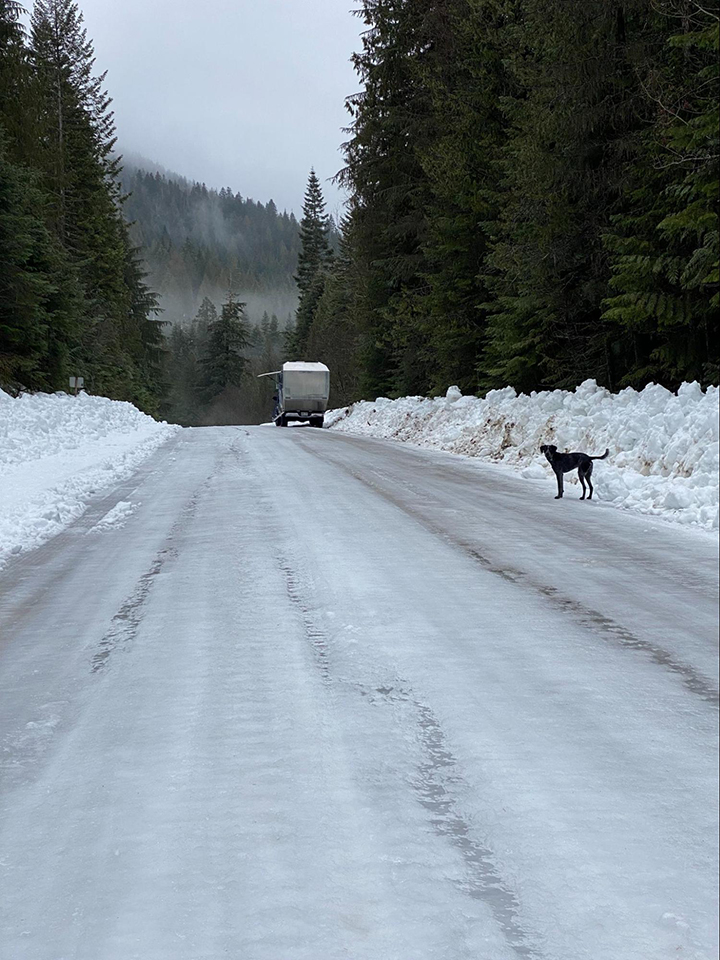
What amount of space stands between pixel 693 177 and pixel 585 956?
9154 mm

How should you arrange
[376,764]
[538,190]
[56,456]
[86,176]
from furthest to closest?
[86,176] → [56,456] → [538,190] → [376,764]

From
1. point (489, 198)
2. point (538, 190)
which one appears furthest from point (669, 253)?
point (489, 198)

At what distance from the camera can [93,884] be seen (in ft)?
8.31

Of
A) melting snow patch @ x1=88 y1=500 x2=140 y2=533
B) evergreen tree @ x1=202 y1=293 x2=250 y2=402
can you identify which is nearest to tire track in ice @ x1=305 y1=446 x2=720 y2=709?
melting snow patch @ x1=88 y1=500 x2=140 y2=533

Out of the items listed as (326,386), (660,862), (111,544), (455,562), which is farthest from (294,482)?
(326,386)

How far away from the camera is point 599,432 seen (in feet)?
14.7

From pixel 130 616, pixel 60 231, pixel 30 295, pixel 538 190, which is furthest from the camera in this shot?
pixel 60 231

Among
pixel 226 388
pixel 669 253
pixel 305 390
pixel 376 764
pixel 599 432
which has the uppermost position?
pixel 226 388

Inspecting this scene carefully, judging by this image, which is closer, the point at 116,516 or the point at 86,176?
the point at 116,516

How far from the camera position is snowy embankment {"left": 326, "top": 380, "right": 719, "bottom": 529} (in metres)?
1.10

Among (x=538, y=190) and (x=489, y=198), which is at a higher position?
(x=489, y=198)

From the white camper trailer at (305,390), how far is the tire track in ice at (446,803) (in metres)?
35.0

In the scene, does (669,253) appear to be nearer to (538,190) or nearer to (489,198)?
(538,190)

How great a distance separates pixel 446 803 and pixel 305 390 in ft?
122
